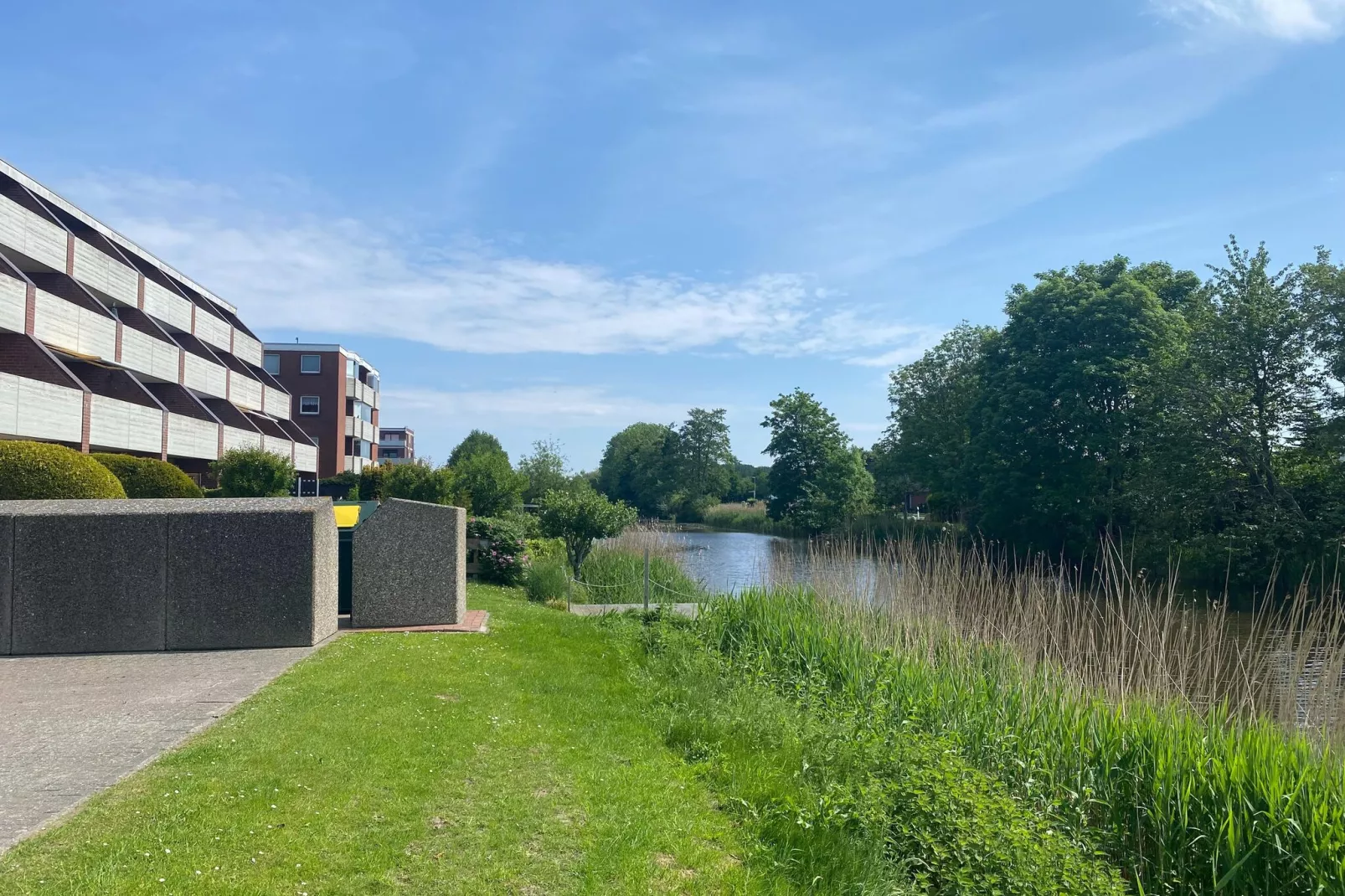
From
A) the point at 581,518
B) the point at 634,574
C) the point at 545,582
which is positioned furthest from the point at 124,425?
the point at 634,574

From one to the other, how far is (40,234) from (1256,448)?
119 feet

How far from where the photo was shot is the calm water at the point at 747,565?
1415 centimetres

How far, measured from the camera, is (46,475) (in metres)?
15.8

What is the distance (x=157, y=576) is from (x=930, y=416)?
1865 inches

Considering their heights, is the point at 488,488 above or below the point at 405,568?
above

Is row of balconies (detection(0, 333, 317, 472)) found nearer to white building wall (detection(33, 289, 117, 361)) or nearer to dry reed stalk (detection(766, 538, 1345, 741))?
white building wall (detection(33, 289, 117, 361))

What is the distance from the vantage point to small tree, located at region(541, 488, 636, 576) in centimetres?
1820

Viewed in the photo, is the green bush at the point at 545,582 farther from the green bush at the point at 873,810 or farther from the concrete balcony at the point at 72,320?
the concrete balcony at the point at 72,320

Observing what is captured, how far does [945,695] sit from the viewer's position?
790 centimetres

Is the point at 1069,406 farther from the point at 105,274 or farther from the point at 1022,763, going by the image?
the point at 105,274

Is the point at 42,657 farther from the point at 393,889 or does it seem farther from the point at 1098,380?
the point at 1098,380

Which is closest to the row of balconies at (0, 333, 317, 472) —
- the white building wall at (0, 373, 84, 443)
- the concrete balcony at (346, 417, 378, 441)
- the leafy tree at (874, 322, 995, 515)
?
the white building wall at (0, 373, 84, 443)

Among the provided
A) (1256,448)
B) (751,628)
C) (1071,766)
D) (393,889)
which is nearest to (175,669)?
(393,889)

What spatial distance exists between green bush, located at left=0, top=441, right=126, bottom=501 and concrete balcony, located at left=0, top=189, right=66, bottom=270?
1180 centimetres
